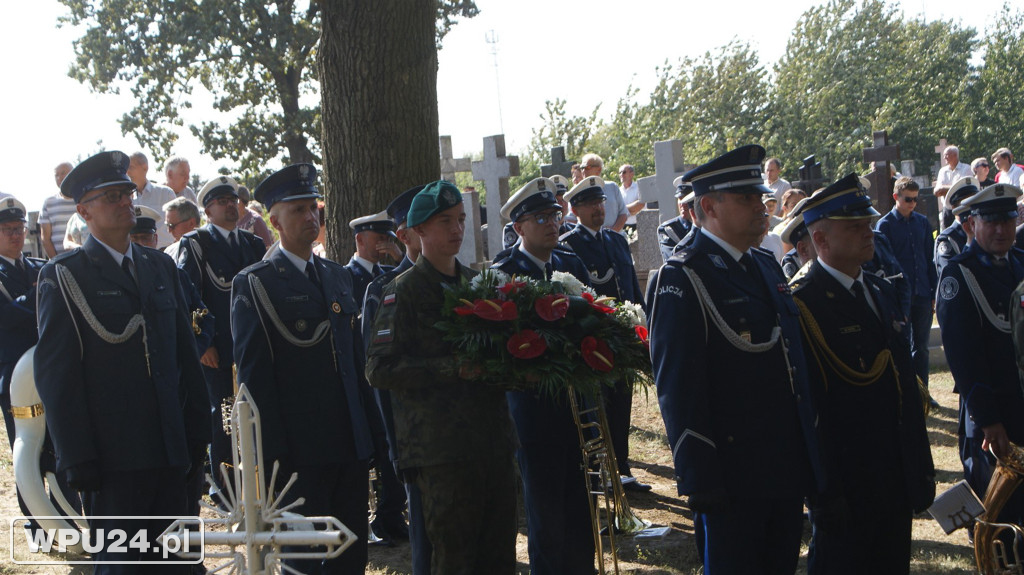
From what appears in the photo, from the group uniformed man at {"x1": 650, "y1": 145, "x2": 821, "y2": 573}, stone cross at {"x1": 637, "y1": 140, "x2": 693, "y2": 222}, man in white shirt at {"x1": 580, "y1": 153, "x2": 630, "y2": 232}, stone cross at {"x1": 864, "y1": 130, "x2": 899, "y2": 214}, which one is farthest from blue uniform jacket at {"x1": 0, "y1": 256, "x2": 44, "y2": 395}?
stone cross at {"x1": 864, "y1": 130, "x2": 899, "y2": 214}

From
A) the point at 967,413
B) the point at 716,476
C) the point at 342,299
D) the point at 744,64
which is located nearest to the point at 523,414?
the point at 342,299

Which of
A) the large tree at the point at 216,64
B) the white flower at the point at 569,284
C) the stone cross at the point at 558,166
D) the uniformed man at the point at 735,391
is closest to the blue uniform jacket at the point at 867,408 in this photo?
the uniformed man at the point at 735,391

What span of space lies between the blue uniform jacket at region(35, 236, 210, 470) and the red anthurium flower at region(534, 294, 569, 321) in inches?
74.1

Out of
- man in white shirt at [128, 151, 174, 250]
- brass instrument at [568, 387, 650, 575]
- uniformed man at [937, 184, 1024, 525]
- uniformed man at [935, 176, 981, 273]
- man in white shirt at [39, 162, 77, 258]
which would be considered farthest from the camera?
man in white shirt at [39, 162, 77, 258]

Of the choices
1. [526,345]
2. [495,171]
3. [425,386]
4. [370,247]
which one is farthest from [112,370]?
[495,171]

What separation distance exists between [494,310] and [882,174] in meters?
12.2

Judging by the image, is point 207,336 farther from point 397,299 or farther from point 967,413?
point 967,413

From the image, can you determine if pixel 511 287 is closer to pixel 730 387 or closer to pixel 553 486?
pixel 730 387

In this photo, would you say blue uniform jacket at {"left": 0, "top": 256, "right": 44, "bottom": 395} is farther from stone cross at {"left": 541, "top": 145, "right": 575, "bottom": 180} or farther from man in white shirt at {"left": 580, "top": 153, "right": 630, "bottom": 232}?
stone cross at {"left": 541, "top": 145, "right": 575, "bottom": 180}

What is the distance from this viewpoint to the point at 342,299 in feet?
17.8

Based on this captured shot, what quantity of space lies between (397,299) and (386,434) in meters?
1.04

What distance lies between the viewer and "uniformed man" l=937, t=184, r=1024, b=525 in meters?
5.83

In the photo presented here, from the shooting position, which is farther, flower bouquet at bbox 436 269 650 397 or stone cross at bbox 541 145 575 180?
stone cross at bbox 541 145 575 180

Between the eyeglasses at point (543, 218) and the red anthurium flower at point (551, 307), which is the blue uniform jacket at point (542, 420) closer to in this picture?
the eyeglasses at point (543, 218)
